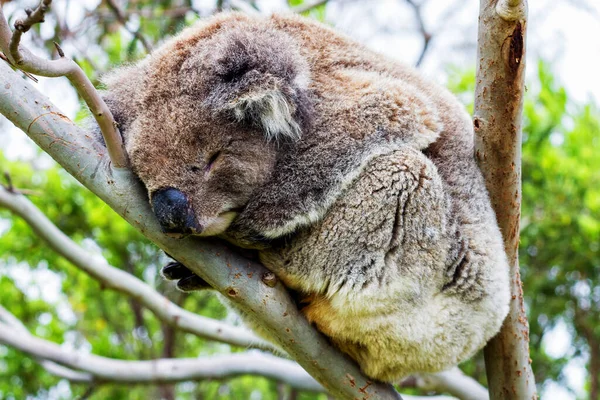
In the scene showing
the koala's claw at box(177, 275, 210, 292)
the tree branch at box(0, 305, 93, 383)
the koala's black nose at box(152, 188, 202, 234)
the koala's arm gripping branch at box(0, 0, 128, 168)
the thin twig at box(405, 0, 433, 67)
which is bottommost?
the tree branch at box(0, 305, 93, 383)

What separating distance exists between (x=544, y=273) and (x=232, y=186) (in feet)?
14.0

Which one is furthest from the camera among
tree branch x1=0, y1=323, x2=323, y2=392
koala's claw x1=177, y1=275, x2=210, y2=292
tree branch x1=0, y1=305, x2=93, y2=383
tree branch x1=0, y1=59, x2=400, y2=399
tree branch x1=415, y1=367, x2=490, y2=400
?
tree branch x1=0, y1=305, x2=93, y2=383

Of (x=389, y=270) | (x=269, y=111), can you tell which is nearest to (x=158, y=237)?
(x=269, y=111)

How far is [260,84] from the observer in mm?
2594

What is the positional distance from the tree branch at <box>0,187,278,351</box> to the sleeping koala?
5.15 feet

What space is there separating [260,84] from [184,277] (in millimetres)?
892

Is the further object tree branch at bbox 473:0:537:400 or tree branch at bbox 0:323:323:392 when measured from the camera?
tree branch at bbox 0:323:323:392

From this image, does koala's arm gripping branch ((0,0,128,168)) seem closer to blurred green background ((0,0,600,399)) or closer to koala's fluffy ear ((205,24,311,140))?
koala's fluffy ear ((205,24,311,140))

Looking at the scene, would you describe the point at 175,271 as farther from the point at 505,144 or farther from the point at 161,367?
the point at 161,367

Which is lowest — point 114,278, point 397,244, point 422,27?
point 114,278

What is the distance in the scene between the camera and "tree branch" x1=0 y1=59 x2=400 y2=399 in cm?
238

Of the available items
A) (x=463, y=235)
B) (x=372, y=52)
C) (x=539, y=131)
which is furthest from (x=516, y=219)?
(x=539, y=131)

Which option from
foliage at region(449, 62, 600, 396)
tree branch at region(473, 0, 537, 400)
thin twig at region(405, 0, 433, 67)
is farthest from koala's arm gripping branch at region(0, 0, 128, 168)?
foliage at region(449, 62, 600, 396)

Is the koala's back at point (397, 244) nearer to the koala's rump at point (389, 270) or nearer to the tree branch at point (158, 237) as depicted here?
the koala's rump at point (389, 270)
